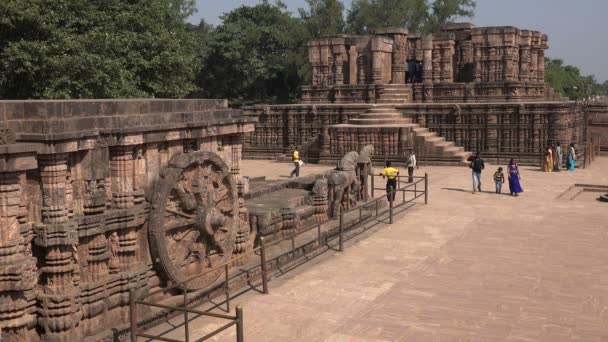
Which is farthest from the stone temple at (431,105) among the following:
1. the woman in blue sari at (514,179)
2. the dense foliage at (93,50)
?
the woman in blue sari at (514,179)

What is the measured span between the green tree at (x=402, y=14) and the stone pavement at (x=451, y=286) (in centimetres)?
3838

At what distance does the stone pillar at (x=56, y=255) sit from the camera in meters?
6.21

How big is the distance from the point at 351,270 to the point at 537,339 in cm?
320

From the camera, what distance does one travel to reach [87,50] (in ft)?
62.7

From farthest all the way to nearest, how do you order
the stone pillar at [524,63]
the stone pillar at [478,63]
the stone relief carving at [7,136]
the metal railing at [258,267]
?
the stone pillar at [524,63] < the stone pillar at [478,63] < the metal railing at [258,267] < the stone relief carving at [7,136]

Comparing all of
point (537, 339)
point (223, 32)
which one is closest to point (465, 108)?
point (537, 339)

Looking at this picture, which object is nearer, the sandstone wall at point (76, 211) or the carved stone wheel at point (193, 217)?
the sandstone wall at point (76, 211)

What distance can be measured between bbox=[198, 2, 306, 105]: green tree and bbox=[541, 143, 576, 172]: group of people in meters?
27.8

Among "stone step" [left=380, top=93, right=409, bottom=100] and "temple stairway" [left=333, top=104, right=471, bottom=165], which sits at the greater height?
"stone step" [left=380, top=93, right=409, bottom=100]

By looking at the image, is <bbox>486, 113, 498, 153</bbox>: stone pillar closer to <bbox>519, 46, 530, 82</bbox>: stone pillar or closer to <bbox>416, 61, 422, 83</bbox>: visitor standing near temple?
<bbox>519, 46, 530, 82</bbox>: stone pillar

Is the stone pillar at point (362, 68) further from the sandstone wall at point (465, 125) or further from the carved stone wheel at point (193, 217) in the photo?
the carved stone wheel at point (193, 217)

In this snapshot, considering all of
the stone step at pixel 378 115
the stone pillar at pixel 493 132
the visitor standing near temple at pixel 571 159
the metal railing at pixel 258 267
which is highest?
the stone step at pixel 378 115

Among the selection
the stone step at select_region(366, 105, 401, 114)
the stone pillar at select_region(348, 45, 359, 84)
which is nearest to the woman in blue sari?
the stone step at select_region(366, 105, 401, 114)

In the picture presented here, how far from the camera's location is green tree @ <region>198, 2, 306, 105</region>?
47.2 metres
